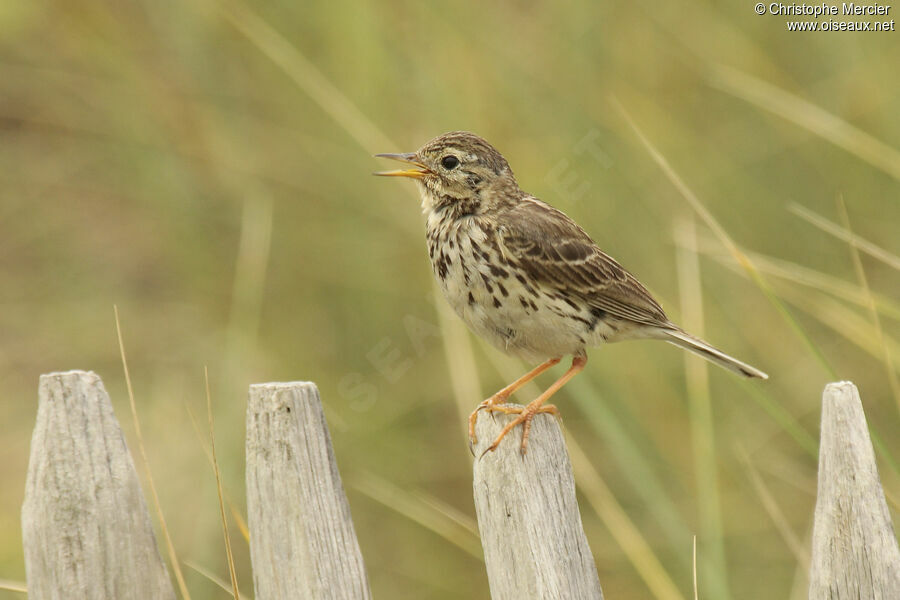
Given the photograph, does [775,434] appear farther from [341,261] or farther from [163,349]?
[163,349]

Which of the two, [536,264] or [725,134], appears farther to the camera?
[725,134]

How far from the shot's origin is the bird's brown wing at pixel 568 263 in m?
3.36

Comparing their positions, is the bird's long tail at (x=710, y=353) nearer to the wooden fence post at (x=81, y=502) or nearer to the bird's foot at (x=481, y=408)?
the bird's foot at (x=481, y=408)

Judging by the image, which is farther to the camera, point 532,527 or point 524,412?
point 524,412

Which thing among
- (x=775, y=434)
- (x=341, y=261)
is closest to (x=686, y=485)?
(x=775, y=434)

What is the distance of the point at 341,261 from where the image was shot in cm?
487

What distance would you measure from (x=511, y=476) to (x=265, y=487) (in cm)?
51

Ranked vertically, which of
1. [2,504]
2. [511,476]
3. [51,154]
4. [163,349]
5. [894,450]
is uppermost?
[51,154]

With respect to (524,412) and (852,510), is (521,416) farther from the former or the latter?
(852,510)

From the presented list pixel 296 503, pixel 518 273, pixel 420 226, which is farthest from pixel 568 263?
pixel 296 503

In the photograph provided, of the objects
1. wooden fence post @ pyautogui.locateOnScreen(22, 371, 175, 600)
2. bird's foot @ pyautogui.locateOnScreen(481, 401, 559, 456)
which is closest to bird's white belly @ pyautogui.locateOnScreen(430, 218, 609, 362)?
bird's foot @ pyautogui.locateOnScreen(481, 401, 559, 456)

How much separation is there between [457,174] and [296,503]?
1.66 metres

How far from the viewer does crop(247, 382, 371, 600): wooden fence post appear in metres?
2.19

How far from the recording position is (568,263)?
344cm
